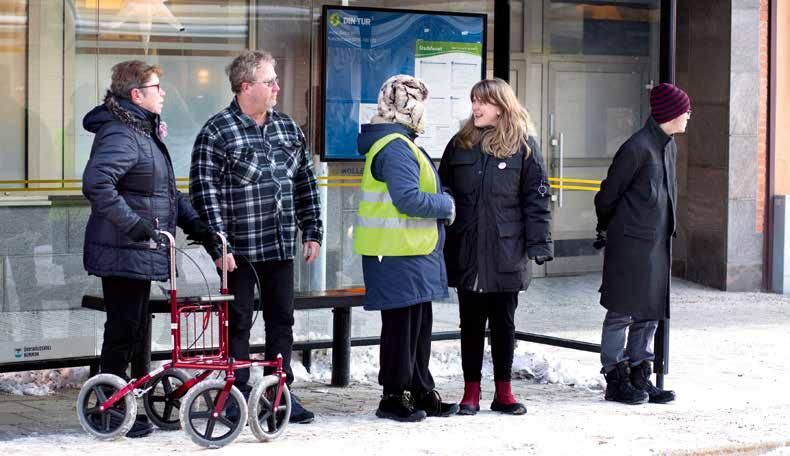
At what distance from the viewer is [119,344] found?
6570 mm

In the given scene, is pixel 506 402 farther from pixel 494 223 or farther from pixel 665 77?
pixel 665 77

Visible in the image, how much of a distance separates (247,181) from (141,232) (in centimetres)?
76

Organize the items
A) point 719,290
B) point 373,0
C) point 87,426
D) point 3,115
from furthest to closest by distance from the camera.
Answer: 1. point 719,290
2. point 373,0
3. point 3,115
4. point 87,426

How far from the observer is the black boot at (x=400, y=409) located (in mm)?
7227

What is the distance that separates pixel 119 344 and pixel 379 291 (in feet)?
4.17

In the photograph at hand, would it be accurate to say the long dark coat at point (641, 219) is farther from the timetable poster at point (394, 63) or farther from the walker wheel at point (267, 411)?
the walker wheel at point (267, 411)

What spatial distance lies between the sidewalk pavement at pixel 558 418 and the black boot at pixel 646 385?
7cm

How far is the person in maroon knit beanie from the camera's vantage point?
778 centimetres

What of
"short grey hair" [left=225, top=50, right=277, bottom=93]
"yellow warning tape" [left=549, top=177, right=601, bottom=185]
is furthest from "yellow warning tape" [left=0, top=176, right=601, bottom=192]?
"short grey hair" [left=225, top=50, right=277, bottom=93]

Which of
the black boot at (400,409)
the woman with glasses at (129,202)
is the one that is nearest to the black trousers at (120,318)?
the woman with glasses at (129,202)

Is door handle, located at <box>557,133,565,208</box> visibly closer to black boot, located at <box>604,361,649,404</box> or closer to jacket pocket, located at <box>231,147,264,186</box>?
black boot, located at <box>604,361,649,404</box>

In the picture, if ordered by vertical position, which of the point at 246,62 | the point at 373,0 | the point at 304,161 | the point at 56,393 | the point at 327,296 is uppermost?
the point at 373,0

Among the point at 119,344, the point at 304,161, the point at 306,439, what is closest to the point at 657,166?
the point at 304,161

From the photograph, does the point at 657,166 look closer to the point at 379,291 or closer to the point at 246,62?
the point at 379,291
